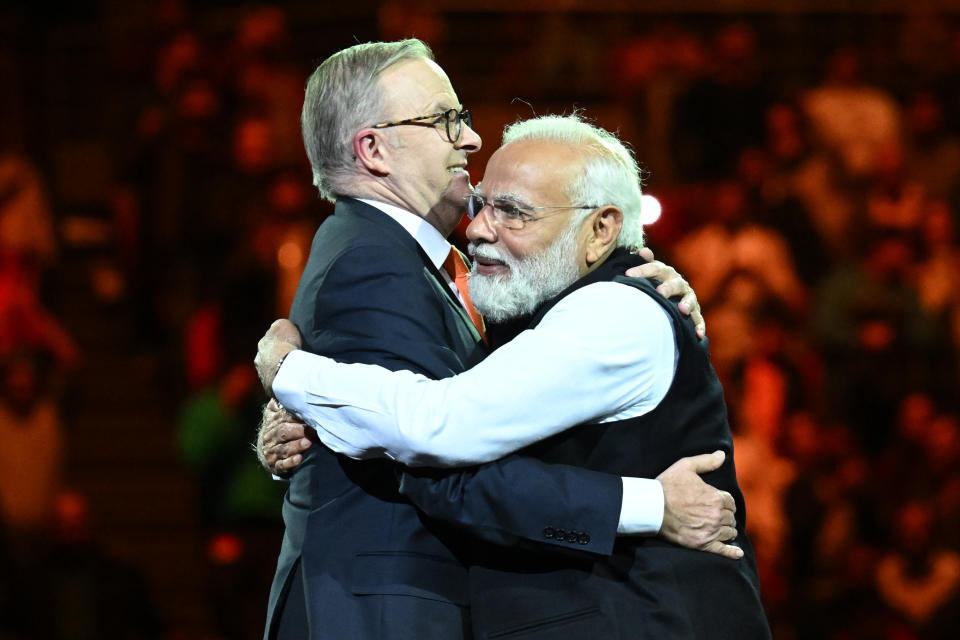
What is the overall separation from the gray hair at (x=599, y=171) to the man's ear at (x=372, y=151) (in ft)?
0.91

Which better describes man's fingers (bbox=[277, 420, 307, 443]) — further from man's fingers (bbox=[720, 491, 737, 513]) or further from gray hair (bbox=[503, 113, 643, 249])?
man's fingers (bbox=[720, 491, 737, 513])

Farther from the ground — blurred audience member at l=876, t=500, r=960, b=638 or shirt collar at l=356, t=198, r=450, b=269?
shirt collar at l=356, t=198, r=450, b=269

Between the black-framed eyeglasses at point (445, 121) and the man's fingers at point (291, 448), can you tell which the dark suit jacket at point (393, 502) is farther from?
the black-framed eyeglasses at point (445, 121)

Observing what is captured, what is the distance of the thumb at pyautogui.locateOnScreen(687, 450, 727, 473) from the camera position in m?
2.82

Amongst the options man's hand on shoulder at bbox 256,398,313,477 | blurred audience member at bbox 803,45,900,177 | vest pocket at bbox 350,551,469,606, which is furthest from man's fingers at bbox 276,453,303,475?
blurred audience member at bbox 803,45,900,177

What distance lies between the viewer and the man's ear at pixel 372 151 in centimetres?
308

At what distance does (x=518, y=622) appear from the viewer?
2729 millimetres

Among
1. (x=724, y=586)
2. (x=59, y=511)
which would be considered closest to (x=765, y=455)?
(x=59, y=511)

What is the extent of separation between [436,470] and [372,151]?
0.77 m

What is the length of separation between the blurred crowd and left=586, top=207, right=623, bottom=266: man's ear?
13.0 feet

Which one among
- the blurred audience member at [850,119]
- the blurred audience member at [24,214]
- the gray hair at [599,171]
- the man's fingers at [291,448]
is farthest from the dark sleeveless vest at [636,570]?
the blurred audience member at [850,119]

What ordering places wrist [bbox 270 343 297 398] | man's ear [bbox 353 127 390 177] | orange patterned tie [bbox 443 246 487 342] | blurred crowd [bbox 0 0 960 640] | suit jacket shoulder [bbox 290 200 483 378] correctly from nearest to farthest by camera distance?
suit jacket shoulder [bbox 290 200 483 378]
wrist [bbox 270 343 297 398]
man's ear [bbox 353 127 390 177]
orange patterned tie [bbox 443 246 487 342]
blurred crowd [bbox 0 0 960 640]

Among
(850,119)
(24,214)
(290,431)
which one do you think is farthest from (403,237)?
(850,119)

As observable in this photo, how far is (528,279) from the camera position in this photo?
2.99 m
